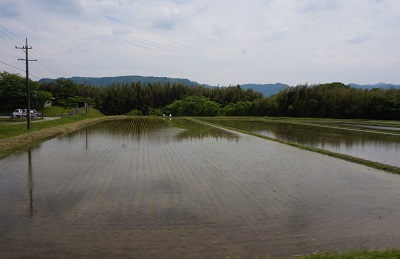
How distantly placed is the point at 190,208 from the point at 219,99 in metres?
57.7

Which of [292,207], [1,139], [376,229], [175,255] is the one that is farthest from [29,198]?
[1,139]

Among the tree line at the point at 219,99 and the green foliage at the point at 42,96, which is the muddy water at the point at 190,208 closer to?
the tree line at the point at 219,99

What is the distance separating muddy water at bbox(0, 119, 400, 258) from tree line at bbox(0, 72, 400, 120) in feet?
116

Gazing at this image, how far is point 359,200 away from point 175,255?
4259mm

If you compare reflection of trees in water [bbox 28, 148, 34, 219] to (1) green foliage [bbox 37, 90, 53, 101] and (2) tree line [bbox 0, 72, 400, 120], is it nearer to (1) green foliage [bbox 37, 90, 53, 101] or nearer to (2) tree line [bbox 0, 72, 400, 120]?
(2) tree line [bbox 0, 72, 400, 120]

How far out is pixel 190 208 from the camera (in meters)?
5.62

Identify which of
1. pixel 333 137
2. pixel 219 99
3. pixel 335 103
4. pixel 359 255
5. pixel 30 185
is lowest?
pixel 30 185

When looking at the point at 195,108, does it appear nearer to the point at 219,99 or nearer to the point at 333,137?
the point at 219,99

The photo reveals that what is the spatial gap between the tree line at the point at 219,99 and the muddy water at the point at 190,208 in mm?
35394

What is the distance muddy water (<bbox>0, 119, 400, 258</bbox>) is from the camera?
4129 millimetres

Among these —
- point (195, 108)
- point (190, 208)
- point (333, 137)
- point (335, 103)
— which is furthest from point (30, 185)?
point (195, 108)

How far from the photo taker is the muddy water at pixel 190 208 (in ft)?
13.5

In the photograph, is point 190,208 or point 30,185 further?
point 30,185

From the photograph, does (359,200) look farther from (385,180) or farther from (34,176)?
(34,176)
